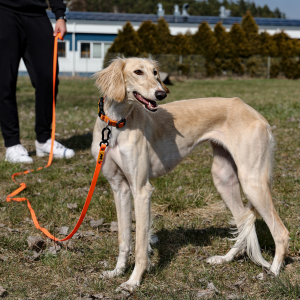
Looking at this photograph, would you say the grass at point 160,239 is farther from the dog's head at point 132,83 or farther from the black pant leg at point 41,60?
the dog's head at point 132,83

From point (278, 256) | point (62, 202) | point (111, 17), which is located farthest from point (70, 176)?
point (111, 17)

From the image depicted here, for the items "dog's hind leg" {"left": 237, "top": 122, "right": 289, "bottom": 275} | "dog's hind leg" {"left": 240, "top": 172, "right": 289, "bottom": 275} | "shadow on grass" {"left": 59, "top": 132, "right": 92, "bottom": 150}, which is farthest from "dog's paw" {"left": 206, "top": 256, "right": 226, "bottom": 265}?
"shadow on grass" {"left": 59, "top": 132, "right": 92, "bottom": 150}

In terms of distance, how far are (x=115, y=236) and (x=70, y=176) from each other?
168cm

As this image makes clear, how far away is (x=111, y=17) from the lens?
106 feet

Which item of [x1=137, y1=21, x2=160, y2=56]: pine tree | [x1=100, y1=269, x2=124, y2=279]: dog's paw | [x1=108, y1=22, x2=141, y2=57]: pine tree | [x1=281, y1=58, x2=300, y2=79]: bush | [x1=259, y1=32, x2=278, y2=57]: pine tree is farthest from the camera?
[x1=259, y1=32, x2=278, y2=57]: pine tree

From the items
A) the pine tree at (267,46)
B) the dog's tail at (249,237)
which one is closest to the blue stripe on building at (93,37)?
the pine tree at (267,46)

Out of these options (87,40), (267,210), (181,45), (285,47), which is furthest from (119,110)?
(87,40)

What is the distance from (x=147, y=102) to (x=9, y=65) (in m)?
3.19

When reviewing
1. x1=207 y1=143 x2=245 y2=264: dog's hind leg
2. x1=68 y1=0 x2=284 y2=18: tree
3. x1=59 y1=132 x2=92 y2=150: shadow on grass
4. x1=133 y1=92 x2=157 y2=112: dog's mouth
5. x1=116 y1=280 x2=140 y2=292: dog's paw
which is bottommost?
x1=59 y1=132 x2=92 y2=150: shadow on grass

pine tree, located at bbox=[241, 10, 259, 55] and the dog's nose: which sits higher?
pine tree, located at bbox=[241, 10, 259, 55]

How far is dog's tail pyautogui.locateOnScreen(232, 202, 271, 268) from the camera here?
2.78 meters

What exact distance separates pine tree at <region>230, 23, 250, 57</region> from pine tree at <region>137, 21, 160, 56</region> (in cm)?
542

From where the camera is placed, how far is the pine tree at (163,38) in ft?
83.7

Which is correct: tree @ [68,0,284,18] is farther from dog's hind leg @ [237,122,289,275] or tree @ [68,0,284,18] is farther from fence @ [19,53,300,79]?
dog's hind leg @ [237,122,289,275]
